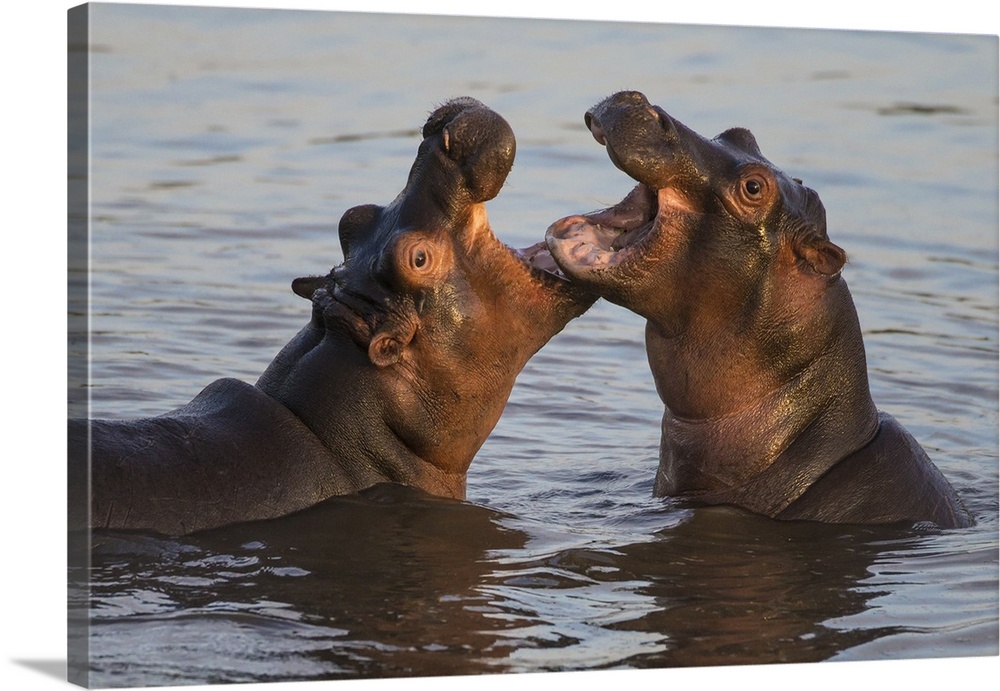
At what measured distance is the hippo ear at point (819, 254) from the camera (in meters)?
8.09

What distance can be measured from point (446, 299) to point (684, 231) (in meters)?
1.07

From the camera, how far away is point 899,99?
10172mm

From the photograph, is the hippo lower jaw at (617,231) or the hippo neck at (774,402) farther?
the hippo neck at (774,402)

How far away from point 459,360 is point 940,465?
3.22 m

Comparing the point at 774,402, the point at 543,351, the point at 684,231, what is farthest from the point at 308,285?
the point at 543,351

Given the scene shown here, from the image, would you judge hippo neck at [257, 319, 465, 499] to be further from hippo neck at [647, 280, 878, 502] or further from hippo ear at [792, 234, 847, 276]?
hippo ear at [792, 234, 847, 276]

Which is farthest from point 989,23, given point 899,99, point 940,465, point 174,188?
point 174,188

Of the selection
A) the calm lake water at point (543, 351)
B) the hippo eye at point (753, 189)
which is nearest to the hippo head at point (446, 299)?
the calm lake water at point (543, 351)

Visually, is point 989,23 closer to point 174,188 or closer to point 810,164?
point 810,164

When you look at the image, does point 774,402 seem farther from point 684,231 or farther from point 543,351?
point 543,351

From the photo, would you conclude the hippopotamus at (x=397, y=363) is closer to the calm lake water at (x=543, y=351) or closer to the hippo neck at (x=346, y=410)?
the hippo neck at (x=346, y=410)

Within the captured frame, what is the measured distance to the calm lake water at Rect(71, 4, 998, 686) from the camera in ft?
22.6

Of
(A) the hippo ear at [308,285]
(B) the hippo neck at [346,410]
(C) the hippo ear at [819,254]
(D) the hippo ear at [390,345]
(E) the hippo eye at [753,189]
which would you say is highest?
(E) the hippo eye at [753,189]

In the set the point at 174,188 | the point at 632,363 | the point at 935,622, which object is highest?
the point at 174,188
